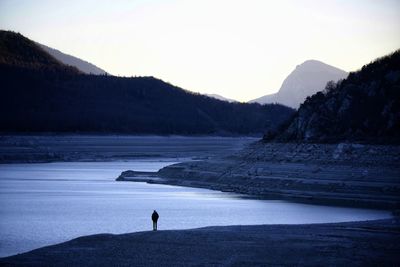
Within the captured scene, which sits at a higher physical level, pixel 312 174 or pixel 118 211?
pixel 312 174

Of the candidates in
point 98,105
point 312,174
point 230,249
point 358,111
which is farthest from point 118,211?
point 98,105

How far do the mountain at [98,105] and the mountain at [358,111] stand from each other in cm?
5402

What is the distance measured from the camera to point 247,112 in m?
152

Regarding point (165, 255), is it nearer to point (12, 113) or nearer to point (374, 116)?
point (374, 116)

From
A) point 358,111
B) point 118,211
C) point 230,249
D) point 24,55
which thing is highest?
point 24,55

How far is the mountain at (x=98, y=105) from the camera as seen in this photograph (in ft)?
355

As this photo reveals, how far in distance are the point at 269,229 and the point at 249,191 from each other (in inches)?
682

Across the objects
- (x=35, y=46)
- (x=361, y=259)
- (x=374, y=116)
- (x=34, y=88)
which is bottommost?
(x=361, y=259)

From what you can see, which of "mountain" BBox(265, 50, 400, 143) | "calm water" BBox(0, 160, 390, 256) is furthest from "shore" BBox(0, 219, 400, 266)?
"mountain" BBox(265, 50, 400, 143)

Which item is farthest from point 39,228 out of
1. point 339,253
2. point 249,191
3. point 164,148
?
point 164,148

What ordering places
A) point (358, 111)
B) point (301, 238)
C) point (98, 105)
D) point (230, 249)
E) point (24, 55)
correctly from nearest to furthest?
point (230, 249) → point (301, 238) → point (358, 111) → point (98, 105) → point (24, 55)

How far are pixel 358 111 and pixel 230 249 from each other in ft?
79.8

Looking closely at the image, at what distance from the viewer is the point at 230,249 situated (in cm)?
2086

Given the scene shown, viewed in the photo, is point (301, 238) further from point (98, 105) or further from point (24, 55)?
point (24, 55)
